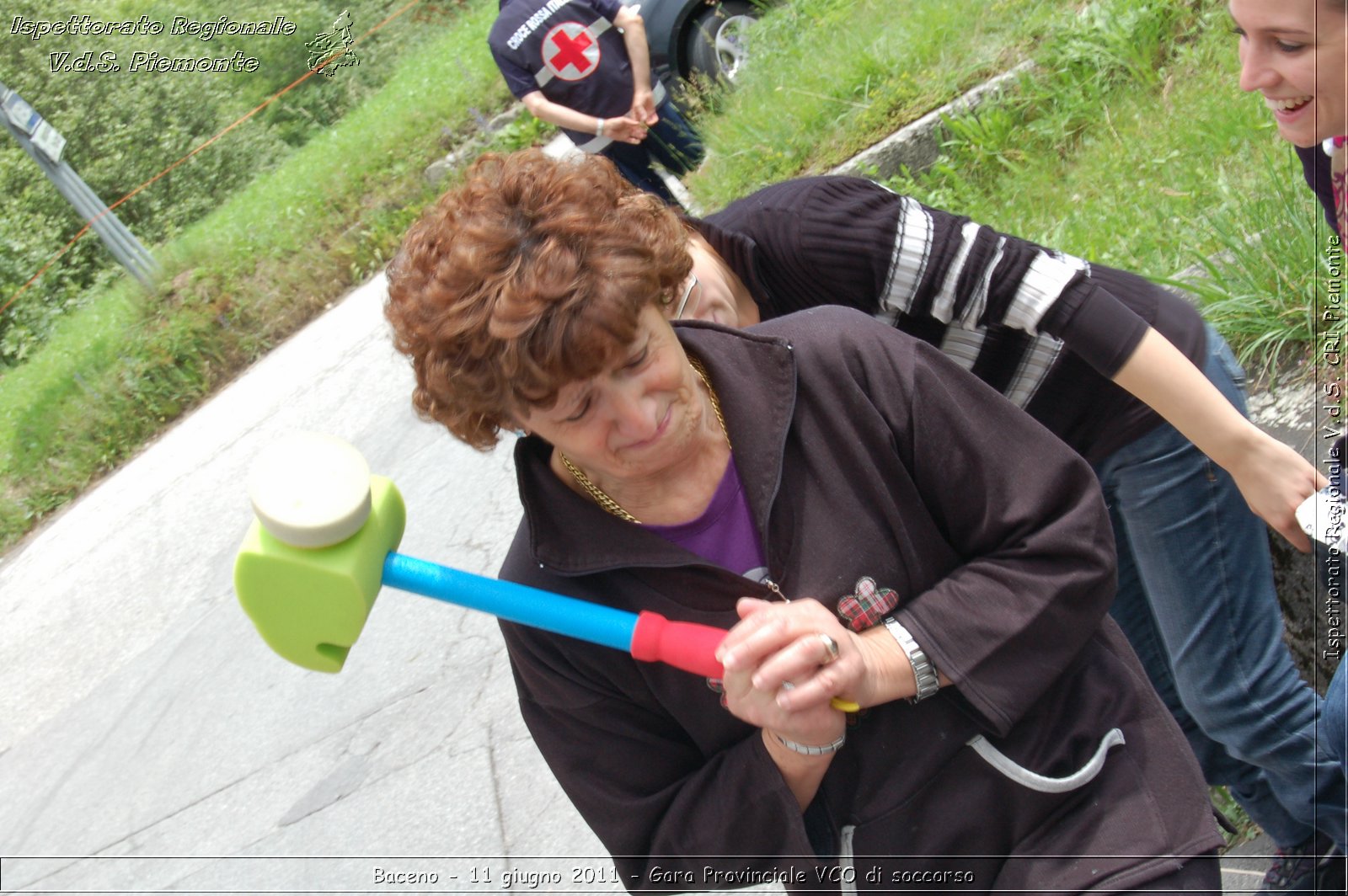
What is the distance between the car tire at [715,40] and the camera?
6.23 metres

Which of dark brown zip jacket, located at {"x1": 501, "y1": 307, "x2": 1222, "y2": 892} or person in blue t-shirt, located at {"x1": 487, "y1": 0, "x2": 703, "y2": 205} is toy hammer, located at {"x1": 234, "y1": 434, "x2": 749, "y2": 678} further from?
person in blue t-shirt, located at {"x1": 487, "y1": 0, "x2": 703, "y2": 205}

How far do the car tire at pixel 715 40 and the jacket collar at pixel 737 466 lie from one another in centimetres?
502

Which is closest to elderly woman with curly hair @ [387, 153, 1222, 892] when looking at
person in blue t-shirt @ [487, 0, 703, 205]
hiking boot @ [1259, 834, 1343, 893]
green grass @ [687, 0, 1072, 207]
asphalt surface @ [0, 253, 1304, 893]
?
hiking boot @ [1259, 834, 1343, 893]

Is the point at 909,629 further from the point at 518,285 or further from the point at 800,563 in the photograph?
the point at 518,285

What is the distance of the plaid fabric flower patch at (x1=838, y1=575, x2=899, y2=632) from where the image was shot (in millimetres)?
1462

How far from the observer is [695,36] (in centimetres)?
627

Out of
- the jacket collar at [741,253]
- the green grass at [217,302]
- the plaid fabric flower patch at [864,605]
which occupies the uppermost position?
the jacket collar at [741,253]

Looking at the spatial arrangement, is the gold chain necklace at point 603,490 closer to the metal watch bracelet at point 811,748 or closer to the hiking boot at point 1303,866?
the metal watch bracelet at point 811,748

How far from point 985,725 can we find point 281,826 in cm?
264

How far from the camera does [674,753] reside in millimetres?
1606

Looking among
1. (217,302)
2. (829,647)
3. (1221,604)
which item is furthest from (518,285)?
(217,302)

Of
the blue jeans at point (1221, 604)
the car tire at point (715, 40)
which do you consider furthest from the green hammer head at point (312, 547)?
the car tire at point (715, 40)

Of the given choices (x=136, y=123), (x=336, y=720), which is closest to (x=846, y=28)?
(x=336, y=720)

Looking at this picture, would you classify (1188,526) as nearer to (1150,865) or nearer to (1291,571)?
(1291,571)
